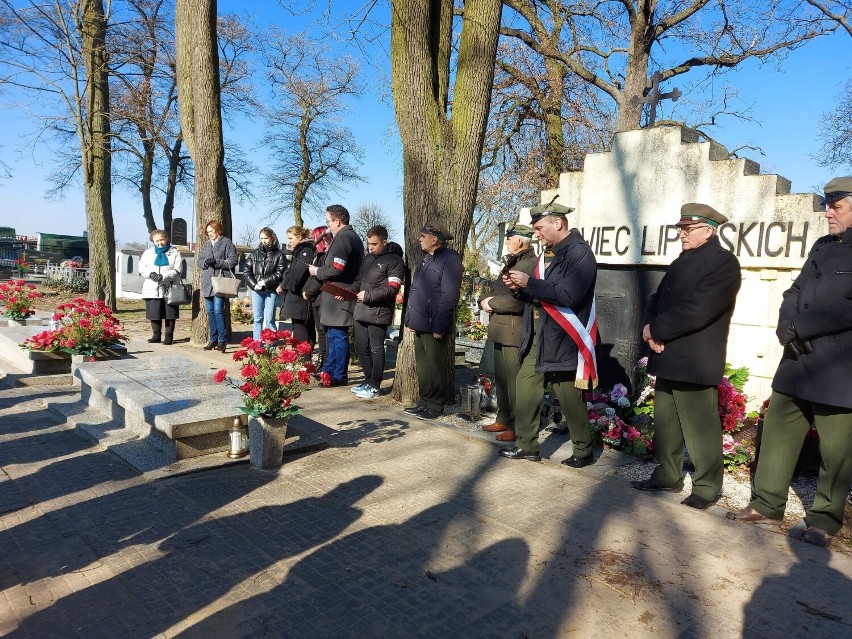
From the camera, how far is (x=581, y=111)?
16.3m

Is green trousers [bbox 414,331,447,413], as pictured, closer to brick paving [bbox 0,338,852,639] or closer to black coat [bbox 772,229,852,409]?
brick paving [bbox 0,338,852,639]

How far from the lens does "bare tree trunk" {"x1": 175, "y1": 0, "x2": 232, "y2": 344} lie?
1069 cm

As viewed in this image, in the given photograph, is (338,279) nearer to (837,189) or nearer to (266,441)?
(266,441)

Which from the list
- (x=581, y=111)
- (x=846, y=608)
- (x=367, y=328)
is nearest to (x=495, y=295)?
(x=367, y=328)

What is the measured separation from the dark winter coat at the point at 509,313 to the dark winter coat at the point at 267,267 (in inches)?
173

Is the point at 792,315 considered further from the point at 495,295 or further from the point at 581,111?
the point at 581,111

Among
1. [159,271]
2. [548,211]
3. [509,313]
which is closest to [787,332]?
[548,211]

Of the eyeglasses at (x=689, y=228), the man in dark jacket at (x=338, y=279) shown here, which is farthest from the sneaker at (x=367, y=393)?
the eyeglasses at (x=689, y=228)

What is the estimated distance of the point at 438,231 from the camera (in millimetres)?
6430

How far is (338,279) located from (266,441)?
351 cm

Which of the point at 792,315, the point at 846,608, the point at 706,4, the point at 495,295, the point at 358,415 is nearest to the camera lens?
the point at 846,608

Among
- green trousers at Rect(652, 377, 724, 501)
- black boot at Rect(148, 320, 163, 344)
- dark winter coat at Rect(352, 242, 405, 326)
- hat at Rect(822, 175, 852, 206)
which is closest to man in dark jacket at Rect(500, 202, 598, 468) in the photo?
green trousers at Rect(652, 377, 724, 501)

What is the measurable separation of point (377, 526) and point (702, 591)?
1777 millimetres

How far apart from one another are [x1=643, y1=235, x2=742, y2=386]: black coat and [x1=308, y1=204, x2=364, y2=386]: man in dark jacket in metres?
4.34
